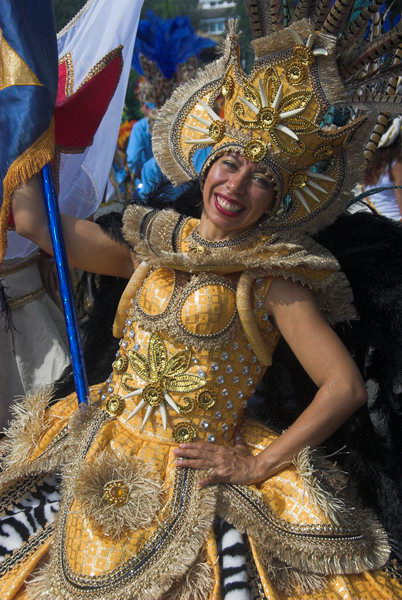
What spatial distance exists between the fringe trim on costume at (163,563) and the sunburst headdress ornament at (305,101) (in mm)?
945

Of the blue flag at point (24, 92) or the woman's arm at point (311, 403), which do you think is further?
the blue flag at point (24, 92)

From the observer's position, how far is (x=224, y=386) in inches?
79.9

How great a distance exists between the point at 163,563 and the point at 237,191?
1.13 metres

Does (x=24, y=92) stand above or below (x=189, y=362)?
Result: above

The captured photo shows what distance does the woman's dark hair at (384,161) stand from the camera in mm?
4051

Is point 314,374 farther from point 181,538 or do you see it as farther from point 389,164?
point 389,164

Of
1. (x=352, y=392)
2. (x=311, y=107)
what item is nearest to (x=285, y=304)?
(x=352, y=392)

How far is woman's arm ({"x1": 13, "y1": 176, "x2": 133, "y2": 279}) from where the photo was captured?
2.14m

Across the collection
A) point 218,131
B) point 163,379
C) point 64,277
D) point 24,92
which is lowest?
point 163,379

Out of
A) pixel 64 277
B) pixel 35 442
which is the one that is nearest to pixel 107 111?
pixel 64 277

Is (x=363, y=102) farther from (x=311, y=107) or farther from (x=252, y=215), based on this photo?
(x=252, y=215)

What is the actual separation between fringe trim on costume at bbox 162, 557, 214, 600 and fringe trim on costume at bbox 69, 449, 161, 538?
186 millimetres

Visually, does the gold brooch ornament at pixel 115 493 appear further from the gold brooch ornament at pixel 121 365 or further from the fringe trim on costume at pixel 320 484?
the fringe trim on costume at pixel 320 484

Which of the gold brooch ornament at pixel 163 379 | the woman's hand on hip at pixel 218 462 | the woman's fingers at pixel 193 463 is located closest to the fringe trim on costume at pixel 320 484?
the woman's hand on hip at pixel 218 462
